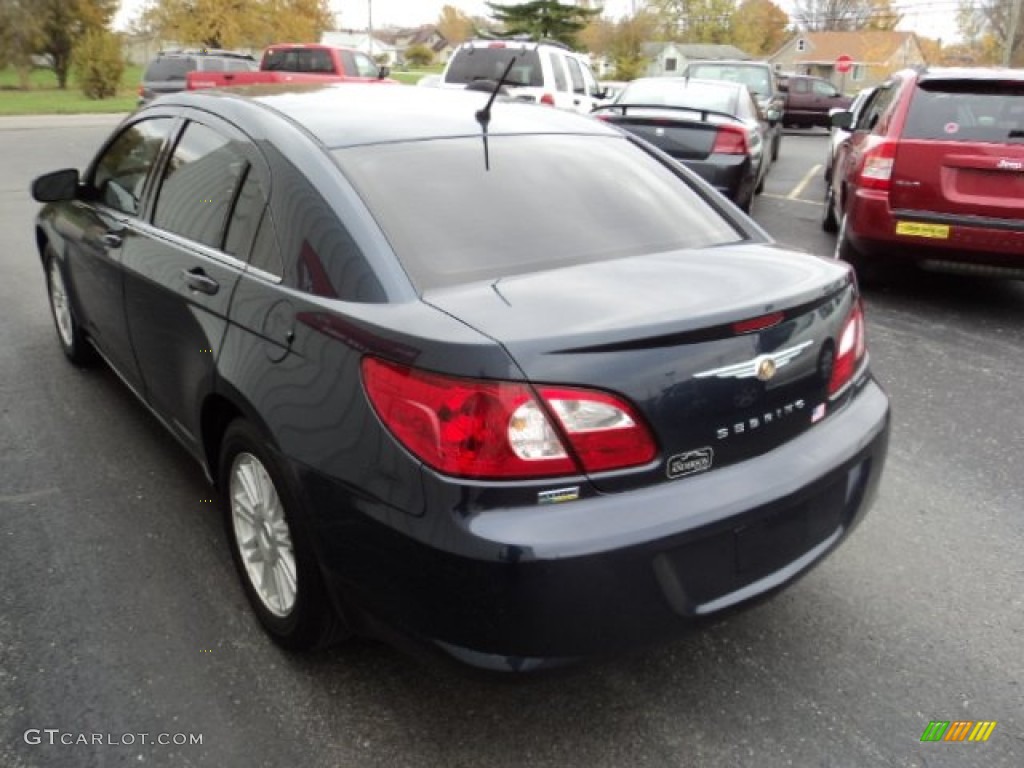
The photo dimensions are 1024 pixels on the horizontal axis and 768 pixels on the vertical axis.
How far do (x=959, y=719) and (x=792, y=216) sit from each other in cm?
841

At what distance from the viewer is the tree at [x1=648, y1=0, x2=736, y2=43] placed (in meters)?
84.4

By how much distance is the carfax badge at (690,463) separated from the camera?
6.84ft

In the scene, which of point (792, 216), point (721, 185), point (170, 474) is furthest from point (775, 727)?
point (792, 216)

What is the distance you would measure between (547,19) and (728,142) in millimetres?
62071

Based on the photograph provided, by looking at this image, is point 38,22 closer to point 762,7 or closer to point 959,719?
point 959,719

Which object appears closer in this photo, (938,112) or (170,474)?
(170,474)

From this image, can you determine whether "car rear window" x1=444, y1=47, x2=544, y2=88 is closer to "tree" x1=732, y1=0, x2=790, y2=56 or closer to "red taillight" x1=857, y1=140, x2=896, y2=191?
"red taillight" x1=857, y1=140, x2=896, y2=191

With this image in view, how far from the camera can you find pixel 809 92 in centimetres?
2469

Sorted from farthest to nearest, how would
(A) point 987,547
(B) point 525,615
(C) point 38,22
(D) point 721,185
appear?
1. (C) point 38,22
2. (D) point 721,185
3. (A) point 987,547
4. (B) point 525,615

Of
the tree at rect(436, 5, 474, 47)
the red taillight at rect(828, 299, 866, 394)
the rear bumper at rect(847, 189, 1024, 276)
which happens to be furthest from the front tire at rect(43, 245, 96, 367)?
the tree at rect(436, 5, 474, 47)

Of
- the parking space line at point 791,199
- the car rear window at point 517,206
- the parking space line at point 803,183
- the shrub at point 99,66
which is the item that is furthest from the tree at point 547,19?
the car rear window at point 517,206

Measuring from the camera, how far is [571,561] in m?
1.93

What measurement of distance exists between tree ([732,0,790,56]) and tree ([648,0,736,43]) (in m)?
1.02

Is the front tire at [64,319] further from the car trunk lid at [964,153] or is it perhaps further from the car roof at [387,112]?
the car trunk lid at [964,153]
